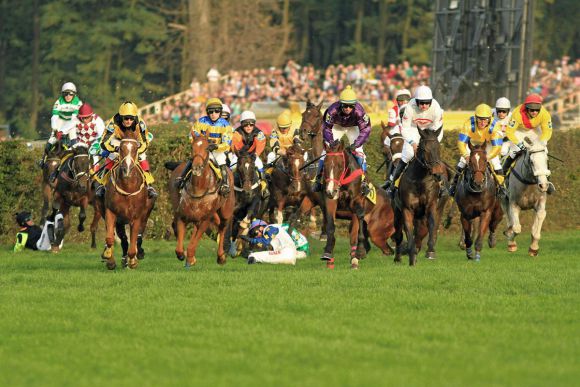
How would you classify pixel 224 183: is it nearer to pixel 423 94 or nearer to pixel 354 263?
pixel 354 263

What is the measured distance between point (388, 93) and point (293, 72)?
3.54 meters

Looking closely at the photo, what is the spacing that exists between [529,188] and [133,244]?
6615mm

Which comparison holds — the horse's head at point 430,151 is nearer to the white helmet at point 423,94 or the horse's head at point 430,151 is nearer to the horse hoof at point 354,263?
the white helmet at point 423,94

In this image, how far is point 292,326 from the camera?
13.2 metres

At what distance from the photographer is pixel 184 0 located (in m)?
64.7

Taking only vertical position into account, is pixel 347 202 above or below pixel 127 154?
below

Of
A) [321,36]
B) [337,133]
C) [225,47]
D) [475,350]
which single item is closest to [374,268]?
[337,133]

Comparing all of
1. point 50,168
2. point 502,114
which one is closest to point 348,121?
point 502,114

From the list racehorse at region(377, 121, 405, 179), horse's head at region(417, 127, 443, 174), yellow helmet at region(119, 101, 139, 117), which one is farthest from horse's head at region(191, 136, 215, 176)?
racehorse at region(377, 121, 405, 179)

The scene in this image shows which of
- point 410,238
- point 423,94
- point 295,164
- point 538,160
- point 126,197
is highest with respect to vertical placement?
point 423,94

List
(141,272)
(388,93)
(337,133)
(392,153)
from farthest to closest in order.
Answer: (388,93)
(392,153)
(337,133)
(141,272)

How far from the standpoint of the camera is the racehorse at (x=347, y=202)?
61.5ft

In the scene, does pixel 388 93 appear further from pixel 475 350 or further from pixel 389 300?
pixel 475 350

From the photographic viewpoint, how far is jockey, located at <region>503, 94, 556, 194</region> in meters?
21.4
